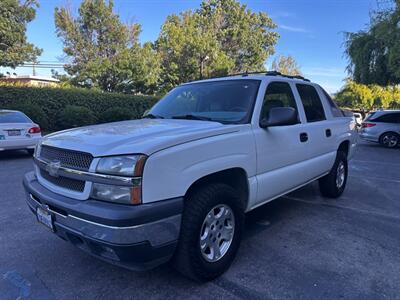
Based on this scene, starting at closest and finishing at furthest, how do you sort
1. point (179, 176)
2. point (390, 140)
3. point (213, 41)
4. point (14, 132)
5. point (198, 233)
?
point (179, 176), point (198, 233), point (14, 132), point (390, 140), point (213, 41)

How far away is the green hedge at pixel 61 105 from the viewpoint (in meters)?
14.9

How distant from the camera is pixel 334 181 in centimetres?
554

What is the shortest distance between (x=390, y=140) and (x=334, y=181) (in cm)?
1035

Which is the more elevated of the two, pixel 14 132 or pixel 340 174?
pixel 14 132

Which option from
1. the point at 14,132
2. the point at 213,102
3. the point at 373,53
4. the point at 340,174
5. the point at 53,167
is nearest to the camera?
the point at 53,167

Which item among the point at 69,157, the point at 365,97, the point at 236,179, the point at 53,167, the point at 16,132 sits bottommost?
the point at 16,132

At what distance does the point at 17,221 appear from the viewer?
A: 4.47 m

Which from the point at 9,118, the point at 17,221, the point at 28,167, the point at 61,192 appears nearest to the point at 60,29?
the point at 9,118

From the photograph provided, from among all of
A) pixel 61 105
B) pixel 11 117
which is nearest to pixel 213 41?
pixel 61 105

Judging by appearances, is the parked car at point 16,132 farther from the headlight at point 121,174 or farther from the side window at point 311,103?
the headlight at point 121,174

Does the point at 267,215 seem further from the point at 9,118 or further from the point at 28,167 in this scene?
the point at 9,118

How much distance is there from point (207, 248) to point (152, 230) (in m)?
0.78

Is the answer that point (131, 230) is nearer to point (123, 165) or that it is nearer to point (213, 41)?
point (123, 165)

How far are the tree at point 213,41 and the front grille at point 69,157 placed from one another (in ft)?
85.2
